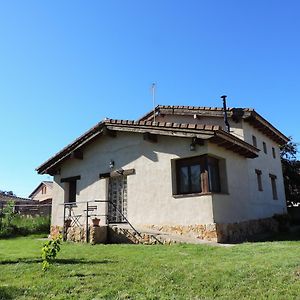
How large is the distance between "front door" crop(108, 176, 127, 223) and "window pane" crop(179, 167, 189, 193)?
2.87m

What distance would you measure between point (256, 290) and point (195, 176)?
7455 millimetres

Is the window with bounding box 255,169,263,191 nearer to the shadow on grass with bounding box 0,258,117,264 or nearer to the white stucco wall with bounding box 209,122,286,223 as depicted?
the white stucco wall with bounding box 209,122,286,223

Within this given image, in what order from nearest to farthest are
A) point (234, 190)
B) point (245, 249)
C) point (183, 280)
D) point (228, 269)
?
point (183, 280)
point (228, 269)
point (245, 249)
point (234, 190)

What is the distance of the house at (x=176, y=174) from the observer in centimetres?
1198

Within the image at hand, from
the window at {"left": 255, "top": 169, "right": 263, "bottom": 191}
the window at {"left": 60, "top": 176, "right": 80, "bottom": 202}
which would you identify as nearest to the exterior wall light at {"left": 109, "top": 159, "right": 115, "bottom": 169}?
the window at {"left": 60, "top": 176, "right": 80, "bottom": 202}

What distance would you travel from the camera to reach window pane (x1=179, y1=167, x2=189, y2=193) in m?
12.5

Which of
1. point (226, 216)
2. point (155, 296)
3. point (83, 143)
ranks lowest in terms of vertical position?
point (155, 296)

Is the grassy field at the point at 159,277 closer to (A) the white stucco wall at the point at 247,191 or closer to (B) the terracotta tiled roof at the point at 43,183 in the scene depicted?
(A) the white stucco wall at the point at 247,191

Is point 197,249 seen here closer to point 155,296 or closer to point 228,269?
point 228,269

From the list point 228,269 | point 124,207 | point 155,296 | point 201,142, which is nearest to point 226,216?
point 201,142

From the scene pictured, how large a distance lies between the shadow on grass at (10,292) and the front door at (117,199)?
8.84 m

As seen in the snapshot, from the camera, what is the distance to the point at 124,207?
14383 millimetres

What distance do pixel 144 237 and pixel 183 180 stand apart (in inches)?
101

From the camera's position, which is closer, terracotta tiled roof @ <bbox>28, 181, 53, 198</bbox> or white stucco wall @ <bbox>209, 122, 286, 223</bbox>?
white stucco wall @ <bbox>209, 122, 286, 223</bbox>
